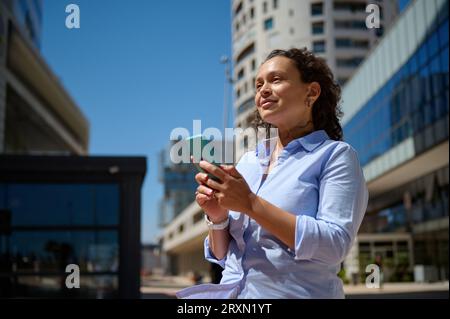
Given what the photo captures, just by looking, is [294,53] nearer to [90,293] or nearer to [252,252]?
Answer: [252,252]

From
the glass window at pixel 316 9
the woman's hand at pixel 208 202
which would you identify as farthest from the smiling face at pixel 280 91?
the glass window at pixel 316 9

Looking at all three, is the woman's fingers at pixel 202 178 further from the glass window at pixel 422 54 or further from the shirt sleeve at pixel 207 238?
the glass window at pixel 422 54

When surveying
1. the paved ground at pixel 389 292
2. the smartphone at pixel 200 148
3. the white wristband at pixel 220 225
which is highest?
the smartphone at pixel 200 148

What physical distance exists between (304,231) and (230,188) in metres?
0.18

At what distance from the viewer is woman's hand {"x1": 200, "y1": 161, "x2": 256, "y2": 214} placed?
1238mm

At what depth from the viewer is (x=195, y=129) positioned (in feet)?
4.65

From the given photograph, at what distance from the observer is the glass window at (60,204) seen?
13344 mm

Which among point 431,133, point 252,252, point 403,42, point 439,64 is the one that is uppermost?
point 403,42

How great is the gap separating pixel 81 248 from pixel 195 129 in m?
12.6

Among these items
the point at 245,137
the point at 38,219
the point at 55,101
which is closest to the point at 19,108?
the point at 55,101

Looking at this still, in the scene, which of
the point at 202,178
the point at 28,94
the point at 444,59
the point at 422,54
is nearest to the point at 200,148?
the point at 202,178

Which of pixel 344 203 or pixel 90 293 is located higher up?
pixel 344 203

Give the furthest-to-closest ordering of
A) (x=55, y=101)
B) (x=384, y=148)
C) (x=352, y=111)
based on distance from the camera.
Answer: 1. (x=55, y=101)
2. (x=352, y=111)
3. (x=384, y=148)

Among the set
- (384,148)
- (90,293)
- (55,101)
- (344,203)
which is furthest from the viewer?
(55,101)
